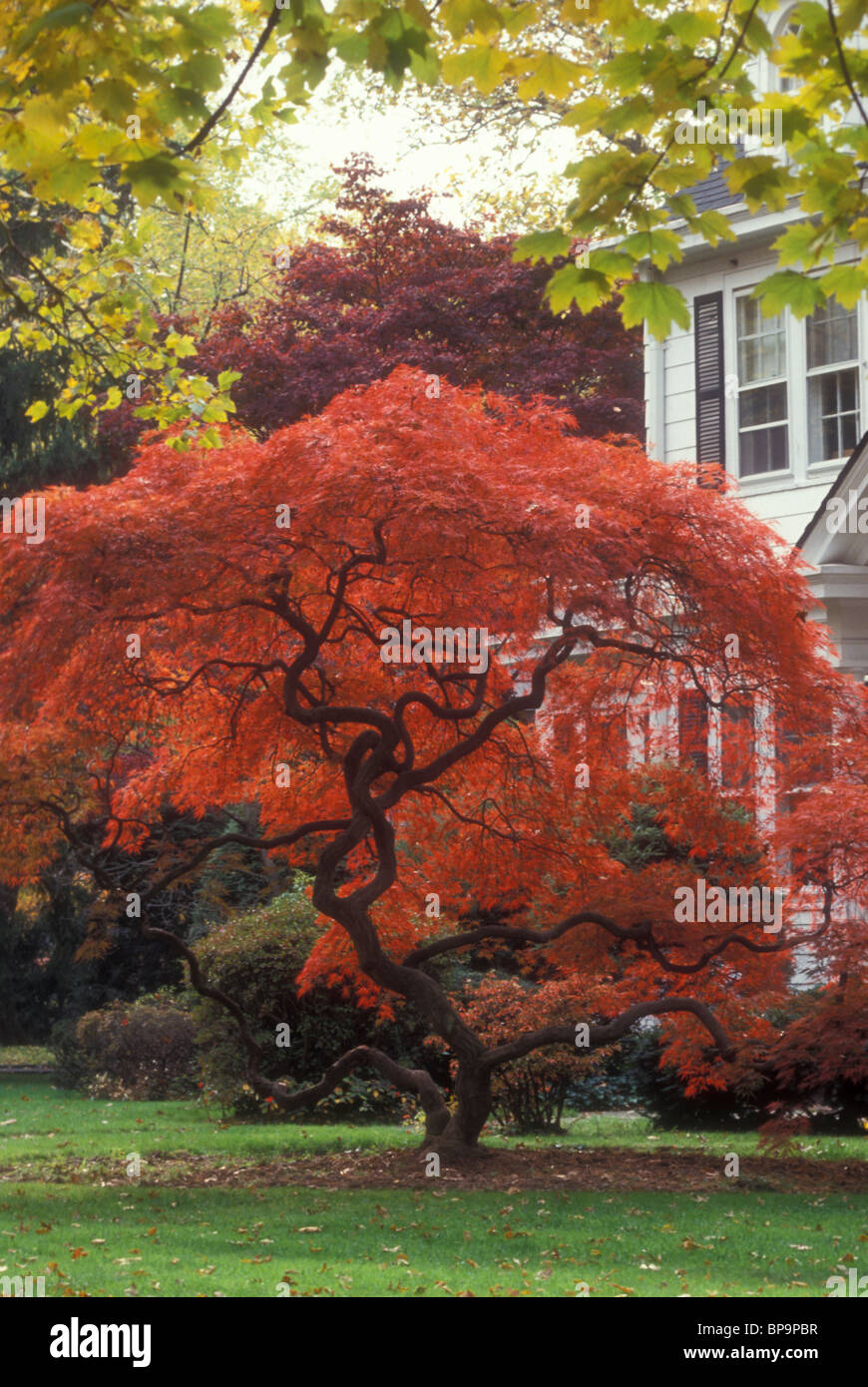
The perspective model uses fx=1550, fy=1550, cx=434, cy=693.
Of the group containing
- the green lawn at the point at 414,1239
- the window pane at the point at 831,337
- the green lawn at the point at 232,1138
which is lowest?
the green lawn at the point at 232,1138

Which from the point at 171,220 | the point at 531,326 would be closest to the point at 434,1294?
the point at 531,326

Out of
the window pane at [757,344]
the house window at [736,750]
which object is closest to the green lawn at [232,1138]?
the house window at [736,750]

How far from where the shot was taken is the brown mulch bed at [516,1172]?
1116cm

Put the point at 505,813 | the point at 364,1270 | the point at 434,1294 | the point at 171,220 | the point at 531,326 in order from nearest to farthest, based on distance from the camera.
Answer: the point at 434,1294, the point at 364,1270, the point at 505,813, the point at 531,326, the point at 171,220

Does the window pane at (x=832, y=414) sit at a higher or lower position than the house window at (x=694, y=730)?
higher

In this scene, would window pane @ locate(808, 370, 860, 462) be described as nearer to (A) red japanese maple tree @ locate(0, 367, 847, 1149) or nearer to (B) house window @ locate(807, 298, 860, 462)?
(B) house window @ locate(807, 298, 860, 462)

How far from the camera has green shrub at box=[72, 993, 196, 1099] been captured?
19125 millimetres

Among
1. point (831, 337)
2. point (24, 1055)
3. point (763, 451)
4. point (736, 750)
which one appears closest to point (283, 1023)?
point (736, 750)

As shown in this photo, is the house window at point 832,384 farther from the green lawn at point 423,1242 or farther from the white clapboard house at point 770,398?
the green lawn at point 423,1242

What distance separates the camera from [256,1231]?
916cm

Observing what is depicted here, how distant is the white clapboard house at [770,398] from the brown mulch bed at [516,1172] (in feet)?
18.4

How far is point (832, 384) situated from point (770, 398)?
79 centimetres

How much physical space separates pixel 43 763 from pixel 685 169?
27.1ft
